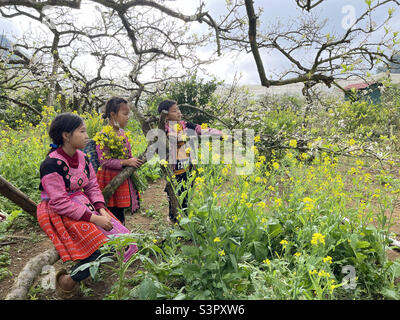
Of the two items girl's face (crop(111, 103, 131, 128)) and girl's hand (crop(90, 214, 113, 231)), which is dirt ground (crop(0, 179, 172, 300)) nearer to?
girl's hand (crop(90, 214, 113, 231))

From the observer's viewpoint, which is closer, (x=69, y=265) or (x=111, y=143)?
(x=69, y=265)

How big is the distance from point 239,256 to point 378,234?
49.7 inches

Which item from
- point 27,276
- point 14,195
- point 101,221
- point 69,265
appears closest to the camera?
point 27,276

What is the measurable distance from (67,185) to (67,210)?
222 mm

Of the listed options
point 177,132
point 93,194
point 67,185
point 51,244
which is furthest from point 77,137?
point 51,244

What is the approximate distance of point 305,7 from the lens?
2.33 m

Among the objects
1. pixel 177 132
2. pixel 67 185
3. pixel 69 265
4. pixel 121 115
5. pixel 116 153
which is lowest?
pixel 69 265

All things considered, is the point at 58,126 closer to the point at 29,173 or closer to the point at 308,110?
the point at 29,173

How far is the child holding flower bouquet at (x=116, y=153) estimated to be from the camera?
2740 millimetres

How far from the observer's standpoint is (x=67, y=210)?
6.27 feet

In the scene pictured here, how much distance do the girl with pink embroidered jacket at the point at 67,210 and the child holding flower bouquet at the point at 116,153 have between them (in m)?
0.67

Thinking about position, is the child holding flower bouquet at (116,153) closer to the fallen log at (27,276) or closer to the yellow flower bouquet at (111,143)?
the yellow flower bouquet at (111,143)

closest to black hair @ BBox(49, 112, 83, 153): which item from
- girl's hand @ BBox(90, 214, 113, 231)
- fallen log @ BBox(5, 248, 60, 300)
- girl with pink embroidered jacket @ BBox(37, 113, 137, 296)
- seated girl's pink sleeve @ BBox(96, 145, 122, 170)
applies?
girl with pink embroidered jacket @ BBox(37, 113, 137, 296)

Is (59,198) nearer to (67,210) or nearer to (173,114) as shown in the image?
(67,210)
